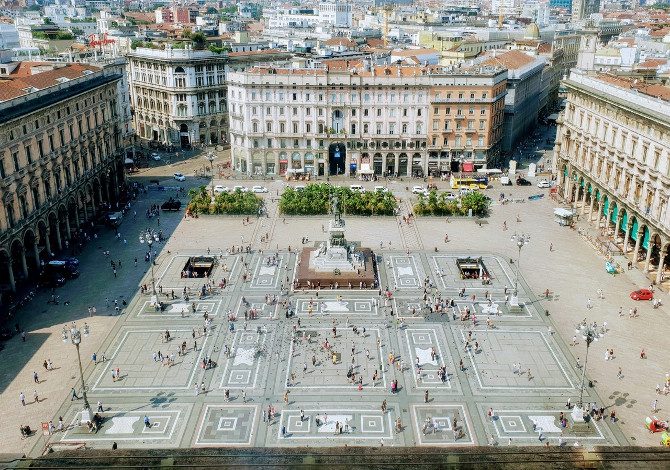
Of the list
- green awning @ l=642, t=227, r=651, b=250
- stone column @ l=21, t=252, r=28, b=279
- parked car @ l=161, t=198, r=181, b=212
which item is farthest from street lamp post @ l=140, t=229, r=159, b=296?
green awning @ l=642, t=227, r=651, b=250

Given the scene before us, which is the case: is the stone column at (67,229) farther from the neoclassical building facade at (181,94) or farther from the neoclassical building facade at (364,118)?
the neoclassical building facade at (181,94)

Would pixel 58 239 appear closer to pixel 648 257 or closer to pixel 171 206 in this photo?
pixel 171 206

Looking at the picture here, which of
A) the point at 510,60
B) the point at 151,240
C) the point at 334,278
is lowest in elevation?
the point at 334,278

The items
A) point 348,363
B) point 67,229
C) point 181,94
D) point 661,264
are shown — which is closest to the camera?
point 348,363

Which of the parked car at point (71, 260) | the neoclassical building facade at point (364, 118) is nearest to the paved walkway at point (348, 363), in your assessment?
the parked car at point (71, 260)

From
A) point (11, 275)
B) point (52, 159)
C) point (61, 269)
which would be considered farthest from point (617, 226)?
point (11, 275)

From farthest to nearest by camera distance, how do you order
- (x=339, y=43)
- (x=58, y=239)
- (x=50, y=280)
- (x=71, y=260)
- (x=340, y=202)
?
(x=339, y=43) < (x=340, y=202) < (x=58, y=239) < (x=71, y=260) < (x=50, y=280)

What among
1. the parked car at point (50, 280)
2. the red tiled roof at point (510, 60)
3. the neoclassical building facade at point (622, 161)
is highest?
the red tiled roof at point (510, 60)
